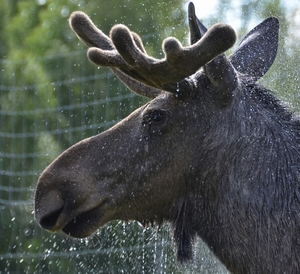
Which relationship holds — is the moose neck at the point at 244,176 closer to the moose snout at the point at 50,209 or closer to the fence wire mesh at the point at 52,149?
the moose snout at the point at 50,209

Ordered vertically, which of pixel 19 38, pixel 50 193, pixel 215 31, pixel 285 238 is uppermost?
Answer: pixel 215 31

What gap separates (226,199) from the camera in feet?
13.5

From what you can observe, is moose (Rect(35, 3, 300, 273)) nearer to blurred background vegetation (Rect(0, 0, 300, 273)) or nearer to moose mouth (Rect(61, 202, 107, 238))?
moose mouth (Rect(61, 202, 107, 238))

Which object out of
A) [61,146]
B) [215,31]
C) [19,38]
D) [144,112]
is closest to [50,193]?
[144,112]

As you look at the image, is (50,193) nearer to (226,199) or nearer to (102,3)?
(226,199)

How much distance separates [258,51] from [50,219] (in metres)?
1.43

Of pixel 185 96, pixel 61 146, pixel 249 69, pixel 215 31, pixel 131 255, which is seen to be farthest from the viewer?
pixel 61 146

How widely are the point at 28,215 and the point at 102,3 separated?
15.8ft

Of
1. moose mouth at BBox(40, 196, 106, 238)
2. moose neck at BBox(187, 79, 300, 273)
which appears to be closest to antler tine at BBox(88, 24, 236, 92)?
moose neck at BBox(187, 79, 300, 273)

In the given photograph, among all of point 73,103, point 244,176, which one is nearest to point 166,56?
point 244,176

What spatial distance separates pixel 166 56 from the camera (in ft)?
13.5

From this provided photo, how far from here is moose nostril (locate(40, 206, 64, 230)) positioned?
4.15 meters

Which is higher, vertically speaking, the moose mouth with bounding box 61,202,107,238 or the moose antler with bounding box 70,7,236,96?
the moose antler with bounding box 70,7,236,96

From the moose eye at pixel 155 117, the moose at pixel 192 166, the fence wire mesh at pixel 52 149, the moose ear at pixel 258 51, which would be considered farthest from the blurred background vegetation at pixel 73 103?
the moose eye at pixel 155 117
